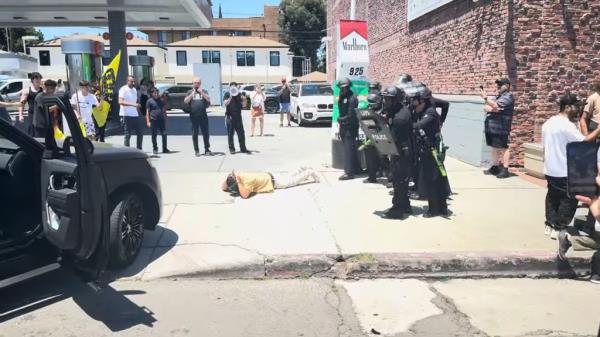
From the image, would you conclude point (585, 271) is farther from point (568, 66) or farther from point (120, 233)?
point (568, 66)

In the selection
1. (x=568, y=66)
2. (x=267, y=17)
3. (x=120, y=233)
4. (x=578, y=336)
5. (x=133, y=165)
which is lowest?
(x=578, y=336)

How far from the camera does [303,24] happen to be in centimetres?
6238

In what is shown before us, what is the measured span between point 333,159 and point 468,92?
3.29 m

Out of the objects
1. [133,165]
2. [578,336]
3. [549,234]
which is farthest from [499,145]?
[133,165]

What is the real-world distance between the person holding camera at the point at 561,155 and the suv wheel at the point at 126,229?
4.52 meters

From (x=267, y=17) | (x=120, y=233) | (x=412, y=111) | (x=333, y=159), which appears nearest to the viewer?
(x=120, y=233)

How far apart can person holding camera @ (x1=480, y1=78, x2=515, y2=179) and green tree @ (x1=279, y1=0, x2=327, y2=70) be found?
54.3 metres

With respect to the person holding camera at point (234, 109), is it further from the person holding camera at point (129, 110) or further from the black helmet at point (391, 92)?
the black helmet at point (391, 92)

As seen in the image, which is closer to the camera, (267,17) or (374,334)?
(374,334)

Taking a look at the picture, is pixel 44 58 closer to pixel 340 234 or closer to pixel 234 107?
pixel 234 107

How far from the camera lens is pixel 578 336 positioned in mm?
4008

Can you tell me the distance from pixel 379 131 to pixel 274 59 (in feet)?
166

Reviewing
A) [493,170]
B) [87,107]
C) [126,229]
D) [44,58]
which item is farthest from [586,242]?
[44,58]

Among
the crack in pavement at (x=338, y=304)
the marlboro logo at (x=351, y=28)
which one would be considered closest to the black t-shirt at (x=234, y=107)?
the marlboro logo at (x=351, y=28)
